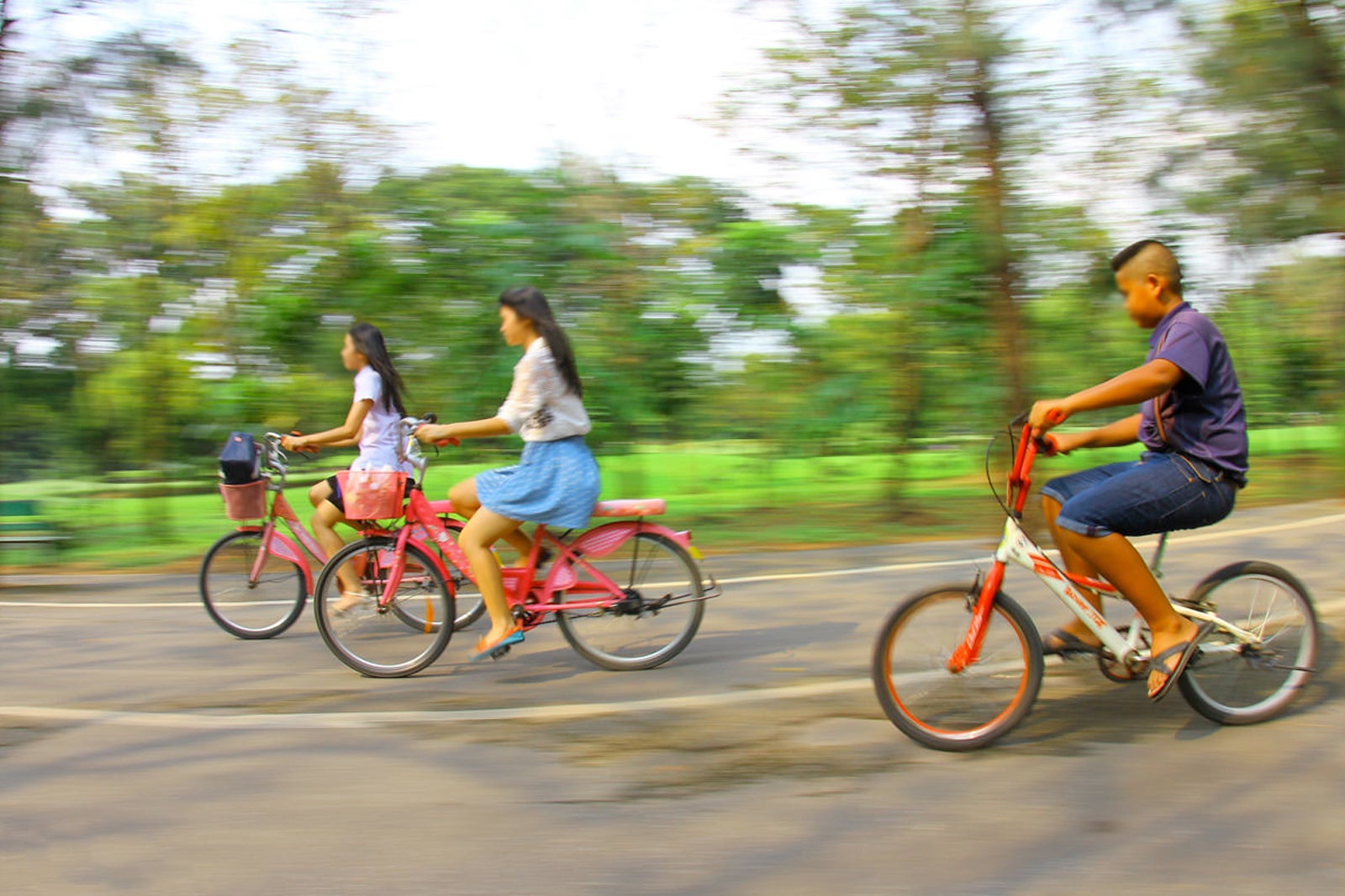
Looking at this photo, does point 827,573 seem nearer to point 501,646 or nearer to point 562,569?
point 562,569

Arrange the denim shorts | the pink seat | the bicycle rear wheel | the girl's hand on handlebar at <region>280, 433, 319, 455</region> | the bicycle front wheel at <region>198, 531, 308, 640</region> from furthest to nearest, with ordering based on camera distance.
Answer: the bicycle front wheel at <region>198, 531, 308, 640</region>, the girl's hand on handlebar at <region>280, 433, 319, 455</region>, the pink seat, the bicycle rear wheel, the denim shorts

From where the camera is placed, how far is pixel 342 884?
3.14 metres

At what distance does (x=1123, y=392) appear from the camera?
3.95 m

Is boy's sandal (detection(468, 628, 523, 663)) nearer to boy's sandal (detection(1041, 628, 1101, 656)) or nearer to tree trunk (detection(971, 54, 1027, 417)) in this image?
boy's sandal (detection(1041, 628, 1101, 656))

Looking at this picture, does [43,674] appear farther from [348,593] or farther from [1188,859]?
[1188,859]

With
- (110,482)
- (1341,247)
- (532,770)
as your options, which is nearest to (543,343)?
(532,770)

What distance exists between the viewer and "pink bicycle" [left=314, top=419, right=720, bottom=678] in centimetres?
543

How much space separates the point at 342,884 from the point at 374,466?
3500 millimetres

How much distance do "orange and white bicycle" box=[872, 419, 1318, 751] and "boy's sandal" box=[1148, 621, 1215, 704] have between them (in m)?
0.05

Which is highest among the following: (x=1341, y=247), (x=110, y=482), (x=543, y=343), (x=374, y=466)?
(x=543, y=343)

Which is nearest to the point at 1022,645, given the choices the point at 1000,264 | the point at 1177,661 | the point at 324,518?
the point at 1177,661

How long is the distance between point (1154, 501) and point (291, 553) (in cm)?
491

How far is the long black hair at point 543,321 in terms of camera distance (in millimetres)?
5219

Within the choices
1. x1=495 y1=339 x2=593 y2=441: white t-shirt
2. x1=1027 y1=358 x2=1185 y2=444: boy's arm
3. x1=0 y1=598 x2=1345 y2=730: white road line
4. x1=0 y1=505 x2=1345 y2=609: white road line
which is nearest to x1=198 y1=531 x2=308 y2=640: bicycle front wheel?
x1=0 y1=505 x2=1345 y2=609: white road line
